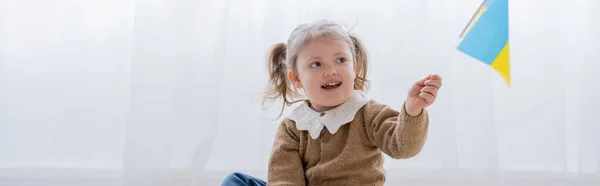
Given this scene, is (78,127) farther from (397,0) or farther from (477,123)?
(477,123)

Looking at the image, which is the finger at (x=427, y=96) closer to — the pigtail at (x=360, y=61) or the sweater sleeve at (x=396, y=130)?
the sweater sleeve at (x=396, y=130)

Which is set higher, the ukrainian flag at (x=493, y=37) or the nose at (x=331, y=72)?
the ukrainian flag at (x=493, y=37)

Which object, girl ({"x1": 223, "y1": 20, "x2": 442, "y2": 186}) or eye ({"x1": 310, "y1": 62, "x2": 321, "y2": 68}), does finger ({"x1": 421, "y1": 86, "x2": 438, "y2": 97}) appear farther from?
eye ({"x1": 310, "y1": 62, "x2": 321, "y2": 68})

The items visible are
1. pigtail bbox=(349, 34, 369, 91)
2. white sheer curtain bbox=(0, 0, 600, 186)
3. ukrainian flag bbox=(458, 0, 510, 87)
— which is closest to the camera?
ukrainian flag bbox=(458, 0, 510, 87)

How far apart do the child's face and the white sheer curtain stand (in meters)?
0.55

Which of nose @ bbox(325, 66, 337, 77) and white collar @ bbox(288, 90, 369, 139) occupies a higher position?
nose @ bbox(325, 66, 337, 77)

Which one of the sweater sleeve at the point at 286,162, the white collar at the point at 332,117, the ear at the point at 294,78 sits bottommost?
the sweater sleeve at the point at 286,162

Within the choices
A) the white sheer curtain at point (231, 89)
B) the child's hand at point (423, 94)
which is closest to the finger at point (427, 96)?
the child's hand at point (423, 94)

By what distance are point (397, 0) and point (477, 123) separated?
1.16ft

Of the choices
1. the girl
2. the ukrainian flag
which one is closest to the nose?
the girl

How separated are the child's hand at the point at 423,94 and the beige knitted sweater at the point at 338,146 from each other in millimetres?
79

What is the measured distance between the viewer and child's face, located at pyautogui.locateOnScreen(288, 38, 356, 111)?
44.0 inches

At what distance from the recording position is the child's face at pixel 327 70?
1117 mm

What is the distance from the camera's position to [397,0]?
169cm
